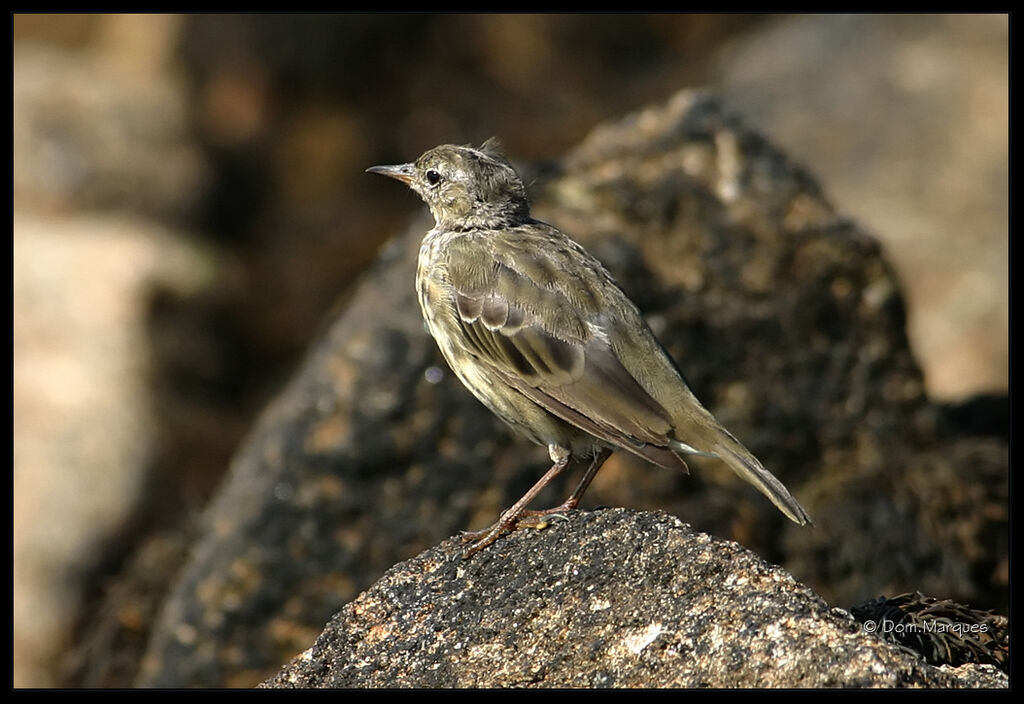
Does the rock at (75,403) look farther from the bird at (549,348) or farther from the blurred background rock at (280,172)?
the bird at (549,348)

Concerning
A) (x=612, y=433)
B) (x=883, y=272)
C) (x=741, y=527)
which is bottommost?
(x=741, y=527)

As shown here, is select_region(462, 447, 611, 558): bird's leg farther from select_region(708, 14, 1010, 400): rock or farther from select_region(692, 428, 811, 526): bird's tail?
select_region(708, 14, 1010, 400): rock

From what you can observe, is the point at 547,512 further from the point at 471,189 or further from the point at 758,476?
the point at 471,189

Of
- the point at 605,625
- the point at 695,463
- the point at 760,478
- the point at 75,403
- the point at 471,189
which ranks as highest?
the point at 75,403

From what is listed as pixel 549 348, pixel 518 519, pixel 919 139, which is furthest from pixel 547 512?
pixel 919 139
